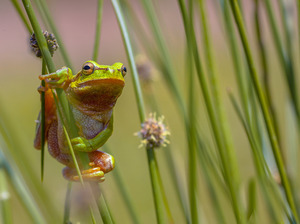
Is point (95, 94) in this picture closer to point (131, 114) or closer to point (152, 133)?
point (152, 133)

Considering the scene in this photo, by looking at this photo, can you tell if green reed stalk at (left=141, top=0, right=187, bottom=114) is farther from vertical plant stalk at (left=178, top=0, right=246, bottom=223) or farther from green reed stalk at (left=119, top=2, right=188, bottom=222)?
vertical plant stalk at (left=178, top=0, right=246, bottom=223)

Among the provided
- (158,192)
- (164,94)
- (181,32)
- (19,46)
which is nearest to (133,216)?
(158,192)

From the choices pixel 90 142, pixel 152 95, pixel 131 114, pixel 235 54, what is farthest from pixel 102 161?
pixel 131 114

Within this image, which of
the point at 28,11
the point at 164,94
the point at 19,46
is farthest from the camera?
the point at 19,46

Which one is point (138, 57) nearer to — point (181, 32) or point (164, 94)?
point (181, 32)

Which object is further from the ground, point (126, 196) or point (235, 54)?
point (235, 54)

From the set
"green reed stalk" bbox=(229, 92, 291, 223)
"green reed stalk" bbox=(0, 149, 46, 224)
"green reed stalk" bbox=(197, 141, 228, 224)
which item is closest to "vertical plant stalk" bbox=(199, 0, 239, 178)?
"green reed stalk" bbox=(229, 92, 291, 223)
